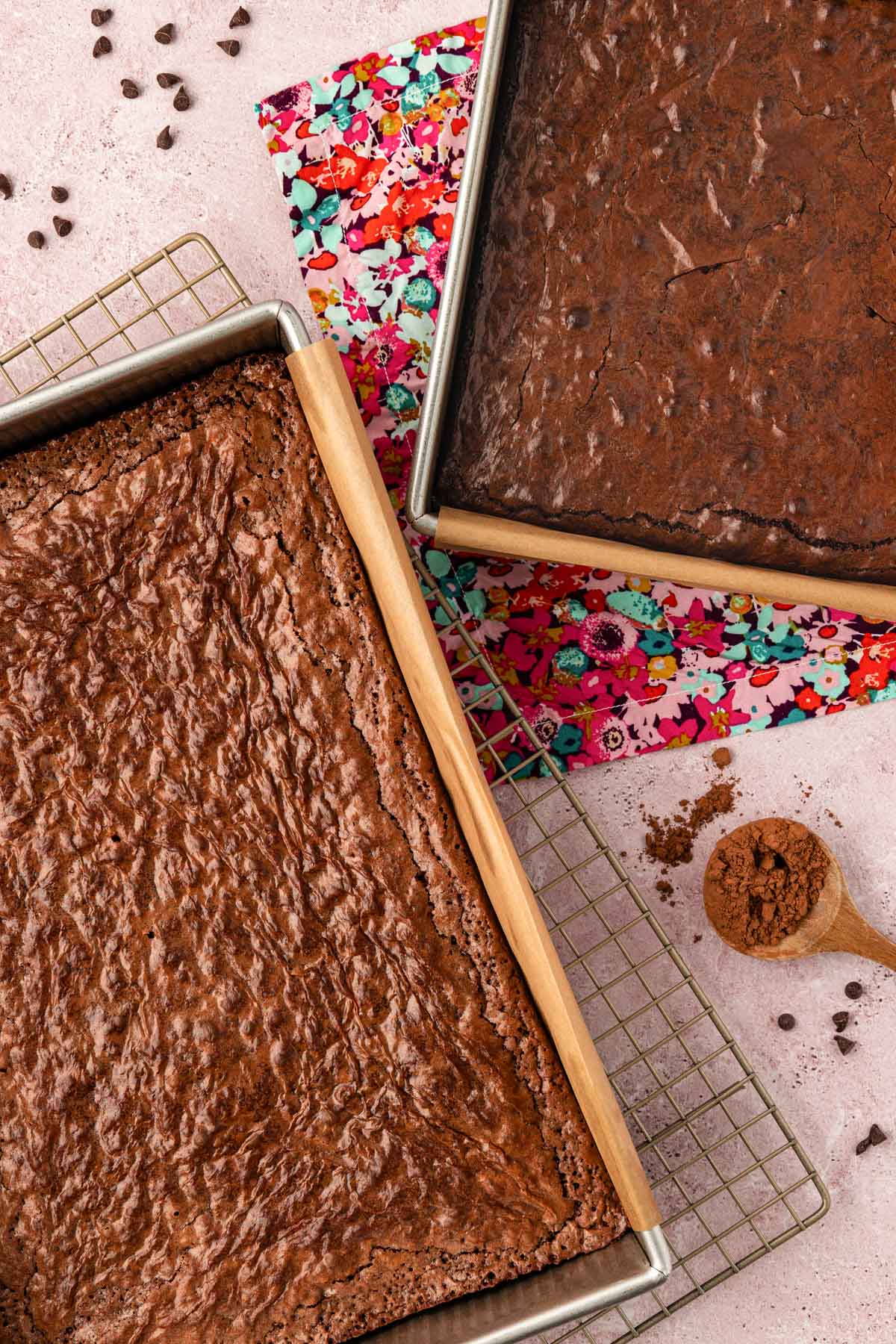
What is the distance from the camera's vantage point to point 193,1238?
170 cm

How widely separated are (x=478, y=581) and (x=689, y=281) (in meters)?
0.79

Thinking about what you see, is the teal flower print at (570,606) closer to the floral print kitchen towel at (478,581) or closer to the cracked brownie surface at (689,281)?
the floral print kitchen towel at (478,581)

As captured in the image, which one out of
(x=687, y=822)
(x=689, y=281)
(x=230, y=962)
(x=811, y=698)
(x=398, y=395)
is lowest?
(x=687, y=822)

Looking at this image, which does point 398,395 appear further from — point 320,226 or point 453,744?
point 453,744

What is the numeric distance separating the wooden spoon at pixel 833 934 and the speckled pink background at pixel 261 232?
96 mm

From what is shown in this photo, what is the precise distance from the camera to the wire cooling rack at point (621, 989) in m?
2.11

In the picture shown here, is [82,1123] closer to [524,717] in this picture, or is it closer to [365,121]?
[524,717]

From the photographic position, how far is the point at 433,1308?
5.73 feet

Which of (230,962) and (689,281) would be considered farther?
(689,281)

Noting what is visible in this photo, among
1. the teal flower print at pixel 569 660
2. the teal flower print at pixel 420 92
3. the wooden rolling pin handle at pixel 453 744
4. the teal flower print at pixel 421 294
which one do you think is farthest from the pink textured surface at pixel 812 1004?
the teal flower print at pixel 420 92

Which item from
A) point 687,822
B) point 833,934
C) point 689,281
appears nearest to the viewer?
point 689,281

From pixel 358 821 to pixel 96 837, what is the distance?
1.63 ft

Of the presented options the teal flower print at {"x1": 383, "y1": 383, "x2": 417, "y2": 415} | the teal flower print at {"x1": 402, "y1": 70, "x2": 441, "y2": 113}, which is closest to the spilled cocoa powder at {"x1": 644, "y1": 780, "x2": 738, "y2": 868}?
the teal flower print at {"x1": 383, "y1": 383, "x2": 417, "y2": 415}

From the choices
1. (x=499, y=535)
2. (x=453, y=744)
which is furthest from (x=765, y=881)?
(x=499, y=535)
